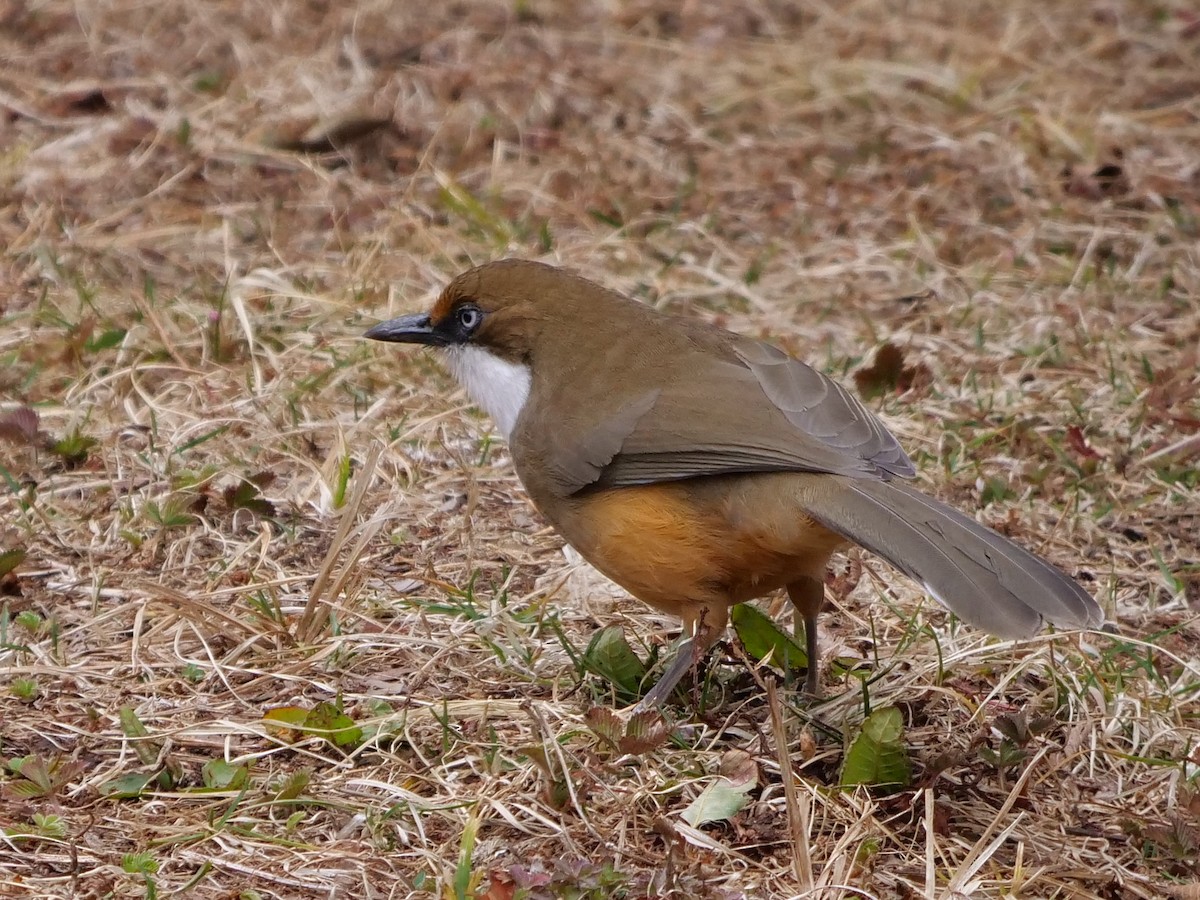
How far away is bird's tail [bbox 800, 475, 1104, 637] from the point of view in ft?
12.5

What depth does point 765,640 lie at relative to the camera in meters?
4.79

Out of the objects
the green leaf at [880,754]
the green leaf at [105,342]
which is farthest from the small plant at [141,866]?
the green leaf at [105,342]

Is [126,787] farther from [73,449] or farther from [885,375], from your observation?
[885,375]

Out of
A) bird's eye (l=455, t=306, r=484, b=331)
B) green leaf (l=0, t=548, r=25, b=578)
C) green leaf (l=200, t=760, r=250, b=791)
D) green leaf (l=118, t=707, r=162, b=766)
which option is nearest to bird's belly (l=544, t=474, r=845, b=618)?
bird's eye (l=455, t=306, r=484, b=331)

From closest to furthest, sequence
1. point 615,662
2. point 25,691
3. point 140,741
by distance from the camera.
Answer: point 140,741 → point 25,691 → point 615,662

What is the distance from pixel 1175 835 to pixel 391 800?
1.76 metres

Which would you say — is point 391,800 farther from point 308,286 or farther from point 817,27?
point 817,27

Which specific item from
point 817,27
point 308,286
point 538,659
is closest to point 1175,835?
point 538,659

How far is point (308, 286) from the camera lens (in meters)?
6.94

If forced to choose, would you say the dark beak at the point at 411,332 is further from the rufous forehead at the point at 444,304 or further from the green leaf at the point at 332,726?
the green leaf at the point at 332,726

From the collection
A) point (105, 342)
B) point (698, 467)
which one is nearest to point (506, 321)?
point (698, 467)

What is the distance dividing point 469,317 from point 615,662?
1.28 metres

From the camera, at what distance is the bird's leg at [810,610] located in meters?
4.51

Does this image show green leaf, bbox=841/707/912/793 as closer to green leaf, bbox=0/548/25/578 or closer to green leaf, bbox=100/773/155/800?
green leaf, bbox=100/773/155/800
